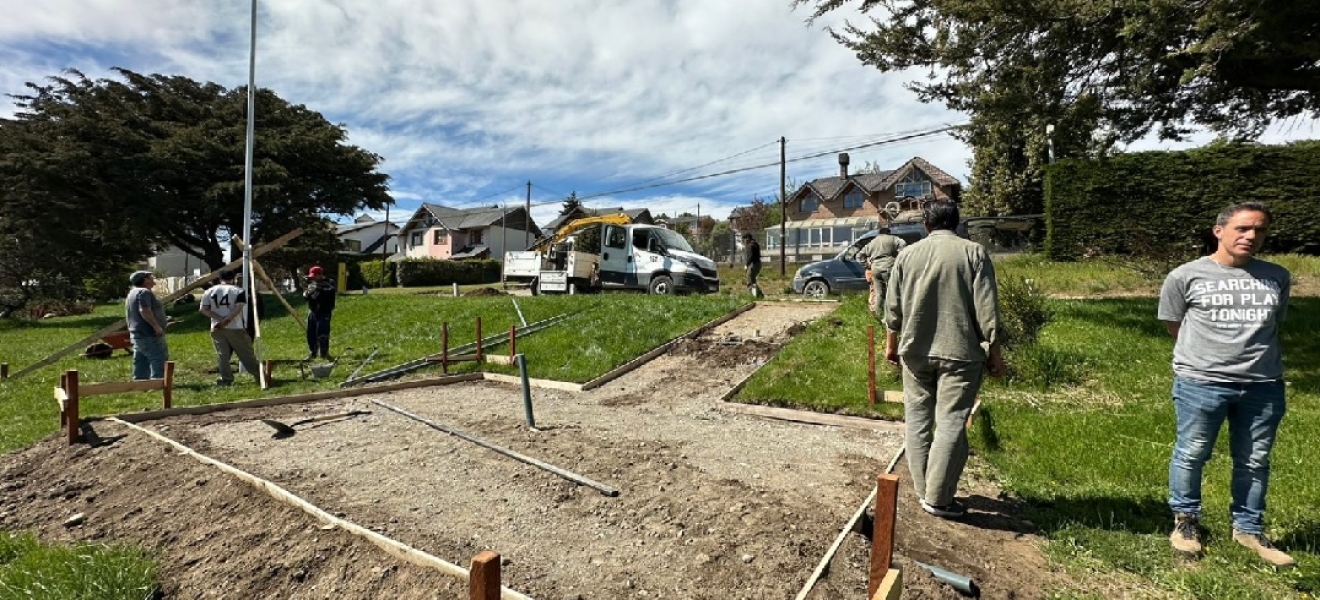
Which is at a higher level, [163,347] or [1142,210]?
[1142,210]

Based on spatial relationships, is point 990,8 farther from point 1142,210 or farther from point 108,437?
point 1142,210

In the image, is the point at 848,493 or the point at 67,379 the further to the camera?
the point at 67,379

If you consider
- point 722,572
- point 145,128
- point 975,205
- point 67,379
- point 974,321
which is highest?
point 145,128

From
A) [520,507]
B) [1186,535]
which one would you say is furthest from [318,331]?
[1186,535]

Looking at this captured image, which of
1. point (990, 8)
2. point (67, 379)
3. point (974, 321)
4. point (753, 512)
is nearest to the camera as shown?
point (974, 321)

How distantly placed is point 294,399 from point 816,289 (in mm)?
11663

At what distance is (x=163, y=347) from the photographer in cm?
871

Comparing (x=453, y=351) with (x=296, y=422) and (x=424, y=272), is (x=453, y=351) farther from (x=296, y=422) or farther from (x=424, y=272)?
(x=424, y=272)

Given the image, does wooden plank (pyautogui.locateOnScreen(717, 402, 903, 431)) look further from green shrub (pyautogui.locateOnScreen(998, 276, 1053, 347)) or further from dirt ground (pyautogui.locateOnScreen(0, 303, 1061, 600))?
green shrub (pyautogui.locateOnScreen(998, 276, 1053, 347))

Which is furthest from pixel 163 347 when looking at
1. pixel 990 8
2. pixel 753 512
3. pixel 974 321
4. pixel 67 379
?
pixel 990 8

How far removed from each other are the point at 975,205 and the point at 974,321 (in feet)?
92.8

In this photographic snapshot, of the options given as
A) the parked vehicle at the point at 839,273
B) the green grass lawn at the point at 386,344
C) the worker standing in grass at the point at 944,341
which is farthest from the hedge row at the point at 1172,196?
the worker standing in grass at the point at 944,341

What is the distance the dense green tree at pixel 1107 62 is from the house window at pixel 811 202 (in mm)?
38776

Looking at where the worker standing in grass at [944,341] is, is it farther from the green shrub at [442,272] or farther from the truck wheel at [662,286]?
the green shrub at [442,272]
